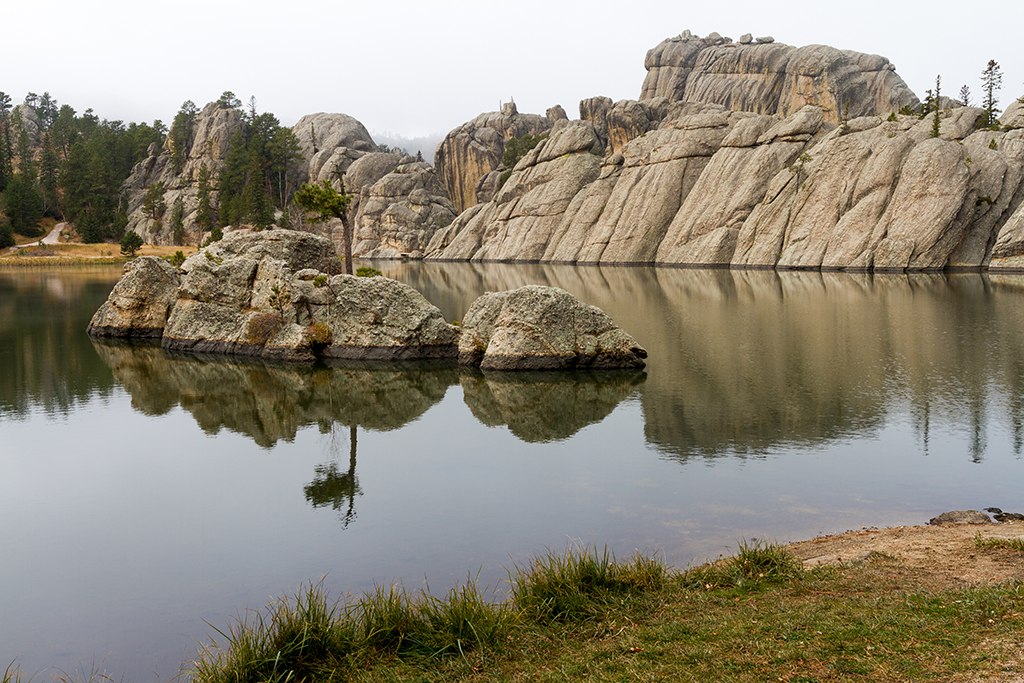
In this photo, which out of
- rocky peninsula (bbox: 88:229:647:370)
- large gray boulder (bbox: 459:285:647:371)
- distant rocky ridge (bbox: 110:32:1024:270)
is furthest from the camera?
distant rocky ridge (bbox: 110:32:1024:270)

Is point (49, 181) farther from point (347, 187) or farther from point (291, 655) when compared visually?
point (291, 655)

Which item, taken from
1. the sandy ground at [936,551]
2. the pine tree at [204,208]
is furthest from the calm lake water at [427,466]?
the pine tree at [204,208]

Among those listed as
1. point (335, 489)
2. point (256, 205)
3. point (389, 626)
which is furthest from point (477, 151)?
point (389, 626)

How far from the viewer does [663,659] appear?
7.35 metres

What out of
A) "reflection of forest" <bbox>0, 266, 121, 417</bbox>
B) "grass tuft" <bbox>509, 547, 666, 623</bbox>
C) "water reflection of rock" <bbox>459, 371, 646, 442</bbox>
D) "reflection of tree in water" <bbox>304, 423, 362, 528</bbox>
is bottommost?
"reflection of tree in water" <bbox>304, 423, 362, 528</bbox>

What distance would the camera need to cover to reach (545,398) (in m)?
26.1

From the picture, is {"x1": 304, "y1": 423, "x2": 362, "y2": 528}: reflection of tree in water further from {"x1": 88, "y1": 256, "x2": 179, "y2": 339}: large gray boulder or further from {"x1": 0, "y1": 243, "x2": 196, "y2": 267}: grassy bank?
{"x1": 0, "y1": 243, "x2": 196, "y2": 267}: grassy bank

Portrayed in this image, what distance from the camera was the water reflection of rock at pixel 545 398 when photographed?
22.5 metres

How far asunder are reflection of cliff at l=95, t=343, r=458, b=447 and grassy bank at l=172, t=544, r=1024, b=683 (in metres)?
13.8

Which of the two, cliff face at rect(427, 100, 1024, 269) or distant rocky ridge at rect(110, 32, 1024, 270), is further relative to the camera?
distant rocky ridge at rect(110, 32, 1024, 270)

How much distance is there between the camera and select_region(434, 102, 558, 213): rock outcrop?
512 ft

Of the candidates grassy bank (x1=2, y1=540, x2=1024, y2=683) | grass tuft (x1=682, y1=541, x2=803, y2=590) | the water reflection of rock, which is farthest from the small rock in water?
the water reflection of rock

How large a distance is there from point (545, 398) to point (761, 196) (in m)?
80.3

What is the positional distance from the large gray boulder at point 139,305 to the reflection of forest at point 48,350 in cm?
161
